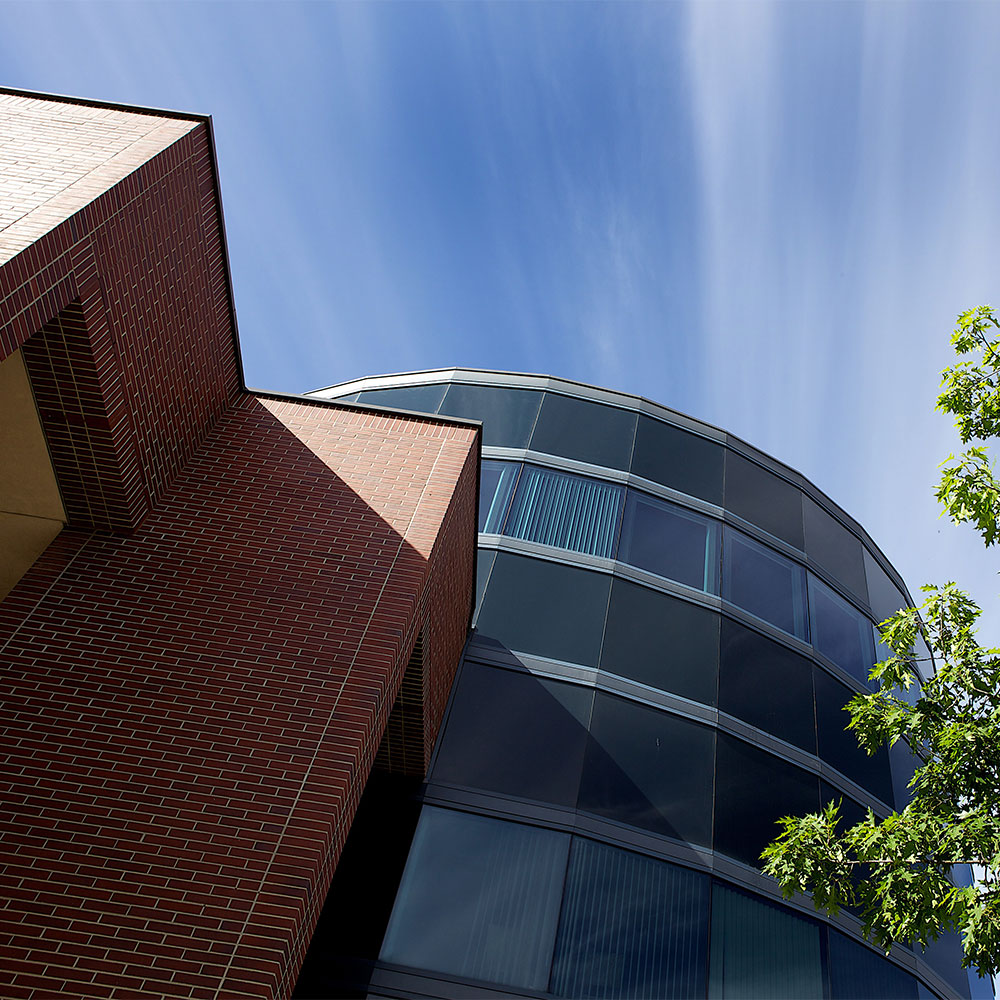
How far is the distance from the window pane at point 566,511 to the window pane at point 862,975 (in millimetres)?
6185

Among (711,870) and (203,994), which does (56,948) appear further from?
(711,870)

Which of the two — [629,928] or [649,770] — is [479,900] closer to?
[629,928]

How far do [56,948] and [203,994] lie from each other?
1051 millimetres

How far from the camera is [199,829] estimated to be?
5.99 meters

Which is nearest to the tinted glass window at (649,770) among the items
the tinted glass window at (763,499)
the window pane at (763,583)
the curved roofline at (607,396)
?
the window pane at (763,583)

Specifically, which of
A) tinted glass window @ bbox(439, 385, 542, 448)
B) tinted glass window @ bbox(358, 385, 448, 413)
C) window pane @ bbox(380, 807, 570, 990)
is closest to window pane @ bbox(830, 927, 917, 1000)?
window pane @ bbox(380, 807, 570, 990)

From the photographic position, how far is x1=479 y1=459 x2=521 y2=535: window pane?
13031 millimetres

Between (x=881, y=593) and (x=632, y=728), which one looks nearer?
(x=632, y=728)

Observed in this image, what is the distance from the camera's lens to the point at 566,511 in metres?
13.4

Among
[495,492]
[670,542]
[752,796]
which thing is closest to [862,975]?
[752,796]

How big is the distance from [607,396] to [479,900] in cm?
924

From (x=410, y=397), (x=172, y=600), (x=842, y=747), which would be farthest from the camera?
(x=410, y=397)

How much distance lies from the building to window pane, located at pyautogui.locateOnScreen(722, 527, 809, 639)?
65 millimetres

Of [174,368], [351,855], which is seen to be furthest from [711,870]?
[174,368]
